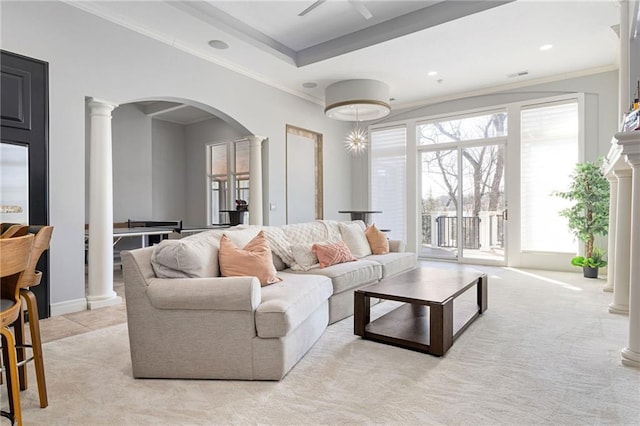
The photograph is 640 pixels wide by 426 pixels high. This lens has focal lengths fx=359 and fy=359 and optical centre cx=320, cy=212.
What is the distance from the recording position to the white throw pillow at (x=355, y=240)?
4.31 metres

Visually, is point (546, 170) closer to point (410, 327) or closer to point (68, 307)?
point (410, 327)

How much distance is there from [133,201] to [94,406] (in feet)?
19.5

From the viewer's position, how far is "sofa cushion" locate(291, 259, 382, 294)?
10.5ft

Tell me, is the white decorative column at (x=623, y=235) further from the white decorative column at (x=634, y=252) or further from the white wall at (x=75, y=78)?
the white wall at (x=75, y=78)

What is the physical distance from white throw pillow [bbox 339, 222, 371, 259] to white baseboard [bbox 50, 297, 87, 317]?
9.49 feet

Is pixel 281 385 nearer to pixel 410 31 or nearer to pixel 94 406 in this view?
pixel 94 406

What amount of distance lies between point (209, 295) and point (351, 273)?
1.57 meters

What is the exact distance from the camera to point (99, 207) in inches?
152

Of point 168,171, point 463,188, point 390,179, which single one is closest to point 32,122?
point 168,171

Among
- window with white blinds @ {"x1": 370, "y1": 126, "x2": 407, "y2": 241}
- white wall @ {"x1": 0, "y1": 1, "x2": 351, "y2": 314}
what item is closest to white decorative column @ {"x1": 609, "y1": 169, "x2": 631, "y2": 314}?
window with white blinds @ {"x1": 370, "y1": 126, "x2": 407, "y2": 241}

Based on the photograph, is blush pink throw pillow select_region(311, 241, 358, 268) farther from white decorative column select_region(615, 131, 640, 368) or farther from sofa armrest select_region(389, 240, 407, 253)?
white decorative column select_region(615, 131, 640, 368)

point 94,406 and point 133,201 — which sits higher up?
point 133,201

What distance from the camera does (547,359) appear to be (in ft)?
7.89

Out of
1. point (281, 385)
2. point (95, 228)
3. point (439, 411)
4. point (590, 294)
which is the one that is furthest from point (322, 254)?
point (590, 294)
